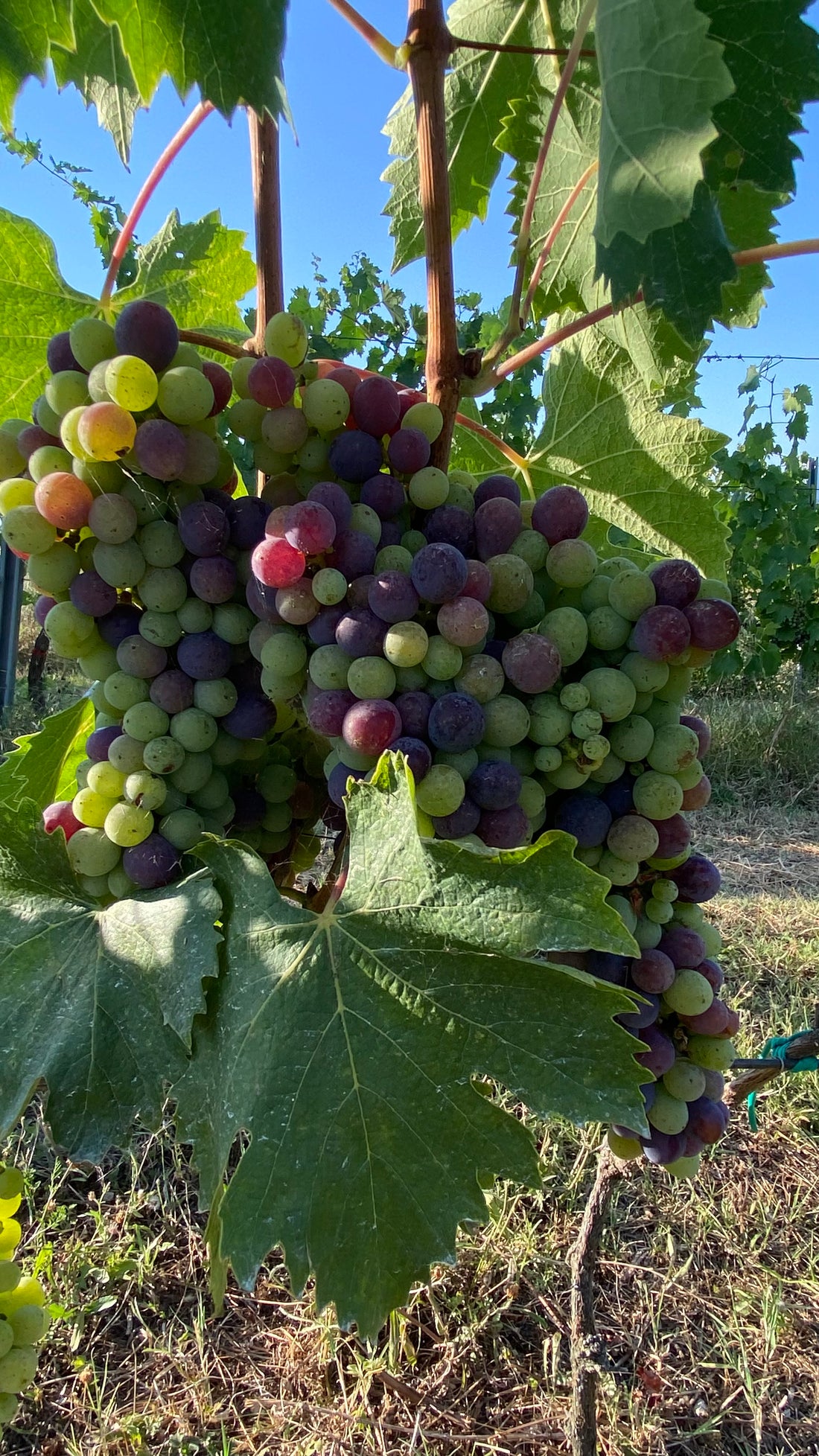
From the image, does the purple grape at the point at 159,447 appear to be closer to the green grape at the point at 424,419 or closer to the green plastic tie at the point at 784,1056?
the green grape at the point at 424,419

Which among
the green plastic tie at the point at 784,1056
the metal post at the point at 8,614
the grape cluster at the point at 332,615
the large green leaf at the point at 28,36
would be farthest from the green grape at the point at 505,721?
the metal post at the point at 8,614

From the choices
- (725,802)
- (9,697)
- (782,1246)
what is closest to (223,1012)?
(782,1246)

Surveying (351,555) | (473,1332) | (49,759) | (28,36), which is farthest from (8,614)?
(351,555)

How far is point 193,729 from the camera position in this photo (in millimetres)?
638

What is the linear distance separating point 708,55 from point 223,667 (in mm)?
455

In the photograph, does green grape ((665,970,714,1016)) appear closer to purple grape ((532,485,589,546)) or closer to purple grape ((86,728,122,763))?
purple grape ((532,485,589,546))

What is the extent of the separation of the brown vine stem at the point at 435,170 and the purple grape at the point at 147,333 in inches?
7.8

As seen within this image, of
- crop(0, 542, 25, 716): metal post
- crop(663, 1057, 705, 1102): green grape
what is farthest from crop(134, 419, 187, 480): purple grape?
crop(0, 542, 25, 716): metal post

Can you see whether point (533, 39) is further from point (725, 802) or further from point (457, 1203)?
point (725, 802)

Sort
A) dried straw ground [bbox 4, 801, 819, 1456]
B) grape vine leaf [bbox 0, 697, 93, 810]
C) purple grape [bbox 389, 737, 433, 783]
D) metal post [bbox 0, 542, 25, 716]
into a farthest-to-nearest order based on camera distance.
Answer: metal post [bbox 0, 542, 25, 716]
dried straw ground [bbox 4, 801, 819, 1456]
grape vine leaf [bbox 0, 697, 93, 810]
purple grape [bbox 389, 737, 433, 783]

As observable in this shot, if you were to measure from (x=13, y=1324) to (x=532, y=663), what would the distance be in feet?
2.92

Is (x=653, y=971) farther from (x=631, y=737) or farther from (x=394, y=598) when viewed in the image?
(x=394, y=598)

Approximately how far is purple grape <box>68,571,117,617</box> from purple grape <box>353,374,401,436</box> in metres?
0.21

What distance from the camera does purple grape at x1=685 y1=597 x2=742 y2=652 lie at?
59cm
